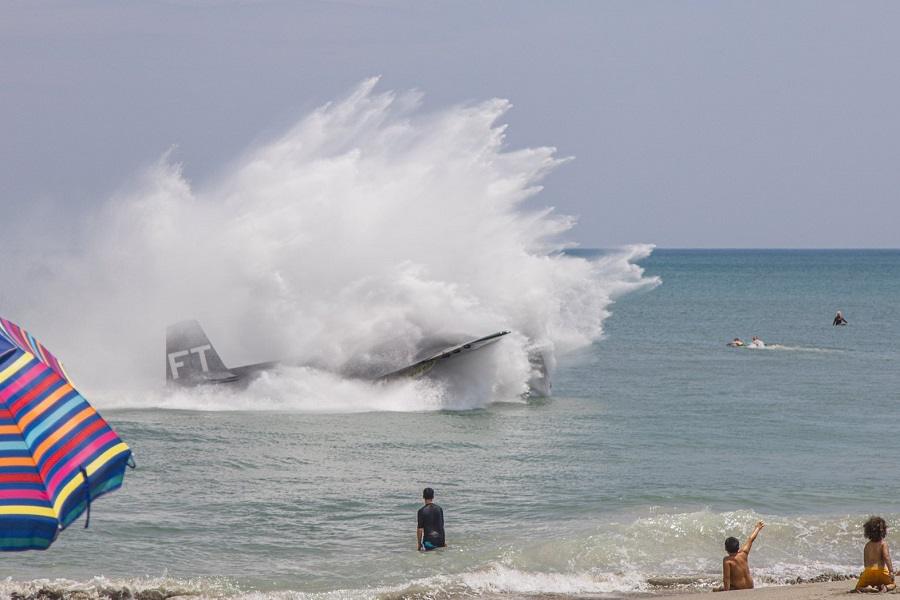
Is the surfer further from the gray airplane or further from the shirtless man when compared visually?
the gray airplane

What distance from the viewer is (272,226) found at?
3005 cm

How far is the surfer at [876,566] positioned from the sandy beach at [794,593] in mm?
151

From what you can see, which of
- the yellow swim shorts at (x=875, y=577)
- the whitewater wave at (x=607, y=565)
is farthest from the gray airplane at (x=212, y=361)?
the yellow swim shorts at (x=875, y=577)

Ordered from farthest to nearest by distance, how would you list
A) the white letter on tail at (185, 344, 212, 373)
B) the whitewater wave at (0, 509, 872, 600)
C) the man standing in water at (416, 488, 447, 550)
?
1. the white letter on tail at (185, 344, 212, 373)
2. the man standing in water at (416, 488, 447, 550)
3. the whitewater wave at (0, 509, 872, 600)

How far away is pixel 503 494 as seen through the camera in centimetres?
1758

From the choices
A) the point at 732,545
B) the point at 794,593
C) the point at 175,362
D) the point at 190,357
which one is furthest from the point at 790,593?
the point at 175,362

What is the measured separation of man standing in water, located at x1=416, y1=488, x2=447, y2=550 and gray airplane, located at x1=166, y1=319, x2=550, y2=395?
11869 mm

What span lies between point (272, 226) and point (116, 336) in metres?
5.31

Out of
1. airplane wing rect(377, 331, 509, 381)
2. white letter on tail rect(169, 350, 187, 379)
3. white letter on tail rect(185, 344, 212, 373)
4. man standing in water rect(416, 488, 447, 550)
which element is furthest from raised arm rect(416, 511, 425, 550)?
white letter on tail rect(169, 350, 187, 379)

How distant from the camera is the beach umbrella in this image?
594 cm

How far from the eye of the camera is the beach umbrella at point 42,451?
594 cm

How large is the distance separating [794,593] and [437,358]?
15.4m

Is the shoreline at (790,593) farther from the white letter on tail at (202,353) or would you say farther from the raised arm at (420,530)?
the white letter on tail at (202,353)

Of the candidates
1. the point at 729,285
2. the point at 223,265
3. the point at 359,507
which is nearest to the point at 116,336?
the point at 223,265
